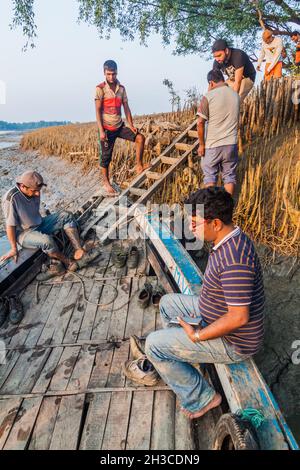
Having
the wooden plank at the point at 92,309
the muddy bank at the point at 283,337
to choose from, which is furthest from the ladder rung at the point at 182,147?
the wooden plank at the point at 92,309

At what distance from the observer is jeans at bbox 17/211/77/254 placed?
4.45 m

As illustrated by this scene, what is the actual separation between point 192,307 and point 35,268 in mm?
2665

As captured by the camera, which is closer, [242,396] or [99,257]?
[242,396]

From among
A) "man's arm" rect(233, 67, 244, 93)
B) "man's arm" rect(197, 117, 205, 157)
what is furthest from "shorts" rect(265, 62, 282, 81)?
"man's arm" rect(197, 117, 205, 157)

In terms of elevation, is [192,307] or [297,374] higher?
[192,307]

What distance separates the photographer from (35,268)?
453 centimetres

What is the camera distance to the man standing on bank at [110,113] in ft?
19.1

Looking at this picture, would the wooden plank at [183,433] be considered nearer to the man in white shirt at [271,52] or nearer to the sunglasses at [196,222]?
the sunglasses at [196,222]

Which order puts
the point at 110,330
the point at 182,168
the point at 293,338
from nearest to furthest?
the point at 110,330 < the point at 293,338 < the point at 182,168

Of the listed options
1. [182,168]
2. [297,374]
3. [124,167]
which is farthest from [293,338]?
[124,167]

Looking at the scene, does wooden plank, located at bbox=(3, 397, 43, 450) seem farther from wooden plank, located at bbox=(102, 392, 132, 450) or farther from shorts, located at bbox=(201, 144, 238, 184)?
shorts, located at bbox=(201, 144, 238, 184)

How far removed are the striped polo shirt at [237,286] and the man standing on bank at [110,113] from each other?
4.41 metres

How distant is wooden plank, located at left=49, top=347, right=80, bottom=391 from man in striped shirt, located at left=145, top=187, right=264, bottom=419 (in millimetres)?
952
